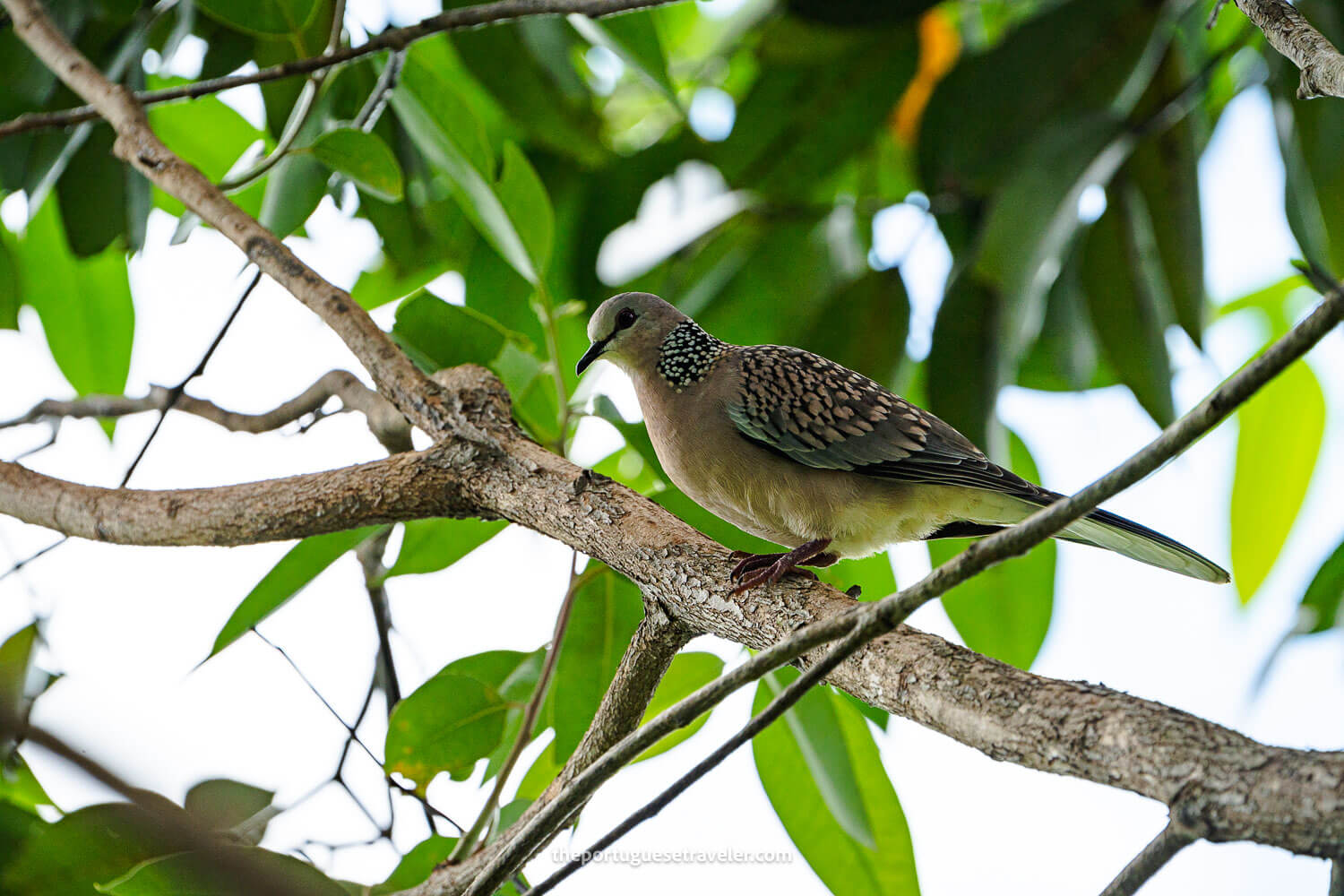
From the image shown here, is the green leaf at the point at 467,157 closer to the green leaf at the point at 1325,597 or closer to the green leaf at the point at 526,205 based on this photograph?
the green leaf at the point at 526,205

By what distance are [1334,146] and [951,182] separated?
879mm

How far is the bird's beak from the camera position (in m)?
2.28

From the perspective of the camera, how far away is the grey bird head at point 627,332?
7.43 feet

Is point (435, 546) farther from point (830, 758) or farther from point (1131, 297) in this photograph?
point (1131, 297)

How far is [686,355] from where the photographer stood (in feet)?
7.30

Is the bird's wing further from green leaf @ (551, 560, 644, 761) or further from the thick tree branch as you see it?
the thick tree branch

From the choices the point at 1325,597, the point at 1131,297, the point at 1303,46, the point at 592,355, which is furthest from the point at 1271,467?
the point at 1303,46

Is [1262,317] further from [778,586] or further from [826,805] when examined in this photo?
[778,586]

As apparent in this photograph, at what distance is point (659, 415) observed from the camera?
6.95ft

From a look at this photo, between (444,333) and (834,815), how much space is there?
1.10 m

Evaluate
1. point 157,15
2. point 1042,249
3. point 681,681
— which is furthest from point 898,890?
point 157,15

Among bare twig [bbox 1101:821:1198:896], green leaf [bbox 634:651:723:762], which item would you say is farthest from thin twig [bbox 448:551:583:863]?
bare twig [bbox 1101:821:1198:896]

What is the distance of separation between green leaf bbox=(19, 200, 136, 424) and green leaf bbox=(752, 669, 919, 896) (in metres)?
2.00

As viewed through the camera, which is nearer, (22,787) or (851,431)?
(851,431)
